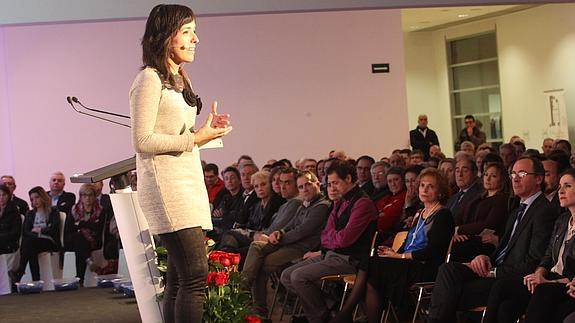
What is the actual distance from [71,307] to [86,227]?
2.27 meters

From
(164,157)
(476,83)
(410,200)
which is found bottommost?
(410,200)

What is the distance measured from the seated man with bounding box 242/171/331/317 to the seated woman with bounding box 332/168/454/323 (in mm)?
1025

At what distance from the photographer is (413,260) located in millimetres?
5887

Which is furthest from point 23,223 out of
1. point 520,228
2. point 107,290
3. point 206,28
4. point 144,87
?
point 144,87

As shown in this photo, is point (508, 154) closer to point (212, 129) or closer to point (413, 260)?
point (413, 260)

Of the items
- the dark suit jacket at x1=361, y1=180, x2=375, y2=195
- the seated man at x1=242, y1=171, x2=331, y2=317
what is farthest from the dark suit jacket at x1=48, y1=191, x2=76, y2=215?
the seated man at x1=242, y1=171, x2=331, y2=317

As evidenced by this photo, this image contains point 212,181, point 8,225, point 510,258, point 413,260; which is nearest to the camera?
point 510,258

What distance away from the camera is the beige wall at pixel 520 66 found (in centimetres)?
1605

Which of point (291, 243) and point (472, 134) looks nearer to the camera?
point (291, 243)

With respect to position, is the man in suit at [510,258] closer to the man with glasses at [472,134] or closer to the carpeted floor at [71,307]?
→ the carpeted floor at [71,307]

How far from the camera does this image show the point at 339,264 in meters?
6.50

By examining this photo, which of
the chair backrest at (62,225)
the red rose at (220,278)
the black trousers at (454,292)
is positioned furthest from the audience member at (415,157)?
the red rose at (220,278)

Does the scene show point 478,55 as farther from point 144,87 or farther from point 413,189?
point 144,87

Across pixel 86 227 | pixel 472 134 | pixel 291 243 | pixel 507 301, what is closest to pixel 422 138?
pixel 472 134
